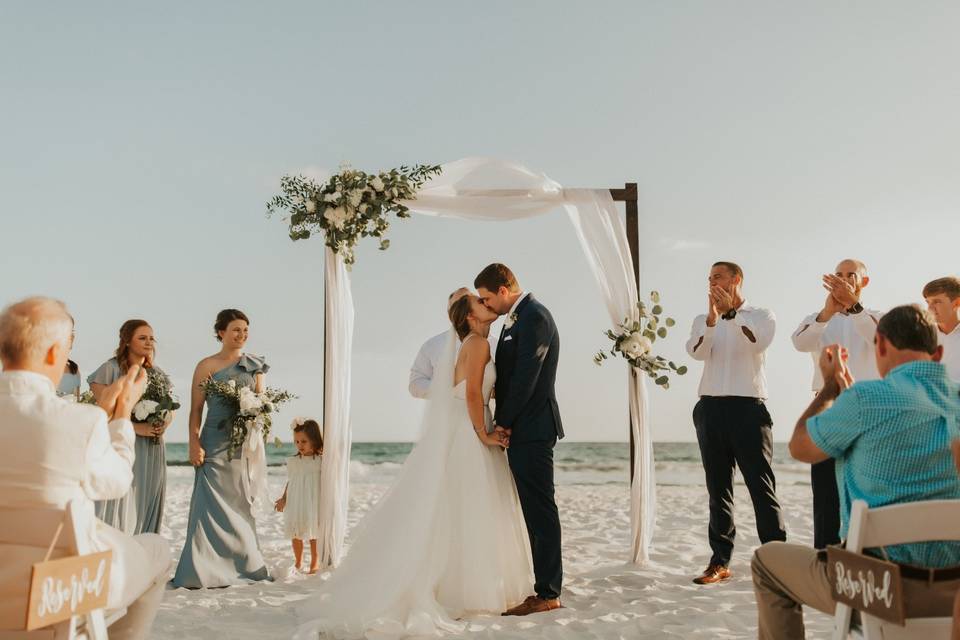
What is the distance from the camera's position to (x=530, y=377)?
16.9 feet

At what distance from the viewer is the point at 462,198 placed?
6348 millimetres

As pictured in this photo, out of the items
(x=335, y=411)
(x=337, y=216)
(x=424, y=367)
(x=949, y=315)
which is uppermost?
(x=337, y=216)

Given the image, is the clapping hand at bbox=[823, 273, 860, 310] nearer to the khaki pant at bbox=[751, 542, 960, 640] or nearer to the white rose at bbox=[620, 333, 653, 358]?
the white rose at bbox=[620, 333, 653, 358]

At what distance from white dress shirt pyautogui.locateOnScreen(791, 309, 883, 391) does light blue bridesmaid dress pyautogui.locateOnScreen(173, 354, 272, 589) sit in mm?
4166

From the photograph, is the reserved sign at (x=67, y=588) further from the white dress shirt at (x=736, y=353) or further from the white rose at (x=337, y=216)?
the white dress shirt at (x=736, y=353)

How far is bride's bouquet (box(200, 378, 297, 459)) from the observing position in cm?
625

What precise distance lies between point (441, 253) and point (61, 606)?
1217cm

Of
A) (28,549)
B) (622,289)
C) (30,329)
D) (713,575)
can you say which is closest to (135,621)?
(28,549)

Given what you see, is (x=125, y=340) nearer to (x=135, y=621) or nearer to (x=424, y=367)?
(x=424, y=367)

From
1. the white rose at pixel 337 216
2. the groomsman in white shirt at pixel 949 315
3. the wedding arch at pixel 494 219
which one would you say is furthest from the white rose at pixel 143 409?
the groomsman in white shirt at pixel 949 315

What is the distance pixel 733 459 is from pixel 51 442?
452 cm

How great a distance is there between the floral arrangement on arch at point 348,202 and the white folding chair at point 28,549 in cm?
378

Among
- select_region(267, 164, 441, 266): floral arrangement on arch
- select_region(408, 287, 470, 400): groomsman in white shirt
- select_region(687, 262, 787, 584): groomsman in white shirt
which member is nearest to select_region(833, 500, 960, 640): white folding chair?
select_region(687, 262, 787, 584): groomsman in white shirt

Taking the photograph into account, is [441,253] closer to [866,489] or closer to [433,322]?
[433,322]
